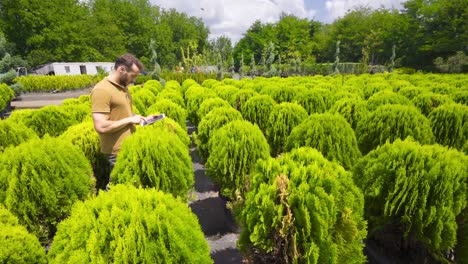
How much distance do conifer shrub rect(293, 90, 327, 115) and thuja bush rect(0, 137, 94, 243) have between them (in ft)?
22.1

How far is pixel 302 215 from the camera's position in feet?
8.29

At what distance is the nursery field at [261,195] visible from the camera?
2123 mm

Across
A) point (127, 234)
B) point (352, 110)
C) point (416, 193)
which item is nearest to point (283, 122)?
point (352, 110)

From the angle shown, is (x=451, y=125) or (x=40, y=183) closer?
(x=40, y=183)

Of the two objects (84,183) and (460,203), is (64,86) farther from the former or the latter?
(460,203)

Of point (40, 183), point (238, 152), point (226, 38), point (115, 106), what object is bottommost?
point (238, 152)

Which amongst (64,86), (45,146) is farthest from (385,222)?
(64,86)

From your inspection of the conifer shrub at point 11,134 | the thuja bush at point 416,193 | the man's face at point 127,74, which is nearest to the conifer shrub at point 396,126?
the thuja bush at point 416,193

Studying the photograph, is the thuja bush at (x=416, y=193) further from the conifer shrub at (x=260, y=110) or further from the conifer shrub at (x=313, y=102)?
the conifer shrub at (x=313, y=102)

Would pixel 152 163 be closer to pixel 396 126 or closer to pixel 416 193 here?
pixel 416 193

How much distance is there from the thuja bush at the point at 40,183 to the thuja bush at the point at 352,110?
18.6ft

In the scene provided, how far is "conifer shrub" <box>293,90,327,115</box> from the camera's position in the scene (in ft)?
28.9

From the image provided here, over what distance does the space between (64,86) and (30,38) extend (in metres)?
26.6

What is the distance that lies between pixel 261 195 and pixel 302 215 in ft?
1.40
